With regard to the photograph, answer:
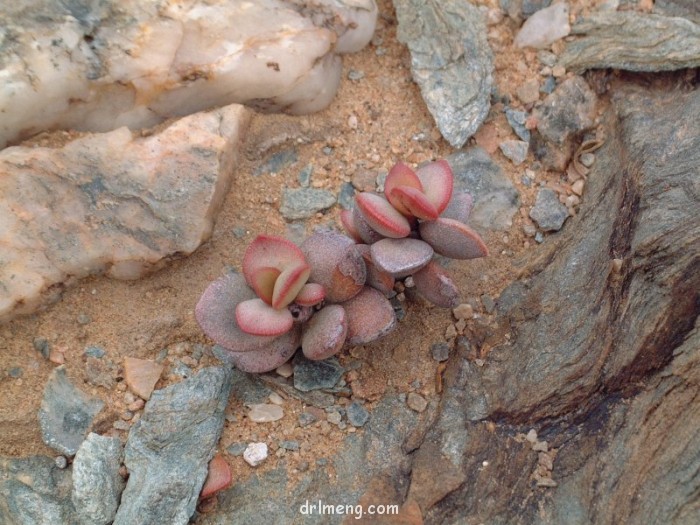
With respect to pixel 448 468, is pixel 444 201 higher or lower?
higher

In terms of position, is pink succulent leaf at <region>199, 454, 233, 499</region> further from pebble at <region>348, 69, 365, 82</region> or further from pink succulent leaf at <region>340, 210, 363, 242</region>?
pebble at <region>348, 69, 365, 82</region>

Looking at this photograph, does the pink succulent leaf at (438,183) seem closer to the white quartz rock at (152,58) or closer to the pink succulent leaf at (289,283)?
the pink succulent leaf at (289,283)

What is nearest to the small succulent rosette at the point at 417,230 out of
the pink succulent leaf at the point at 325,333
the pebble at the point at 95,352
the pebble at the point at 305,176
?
the pink succulent leaf at the point at 325,333

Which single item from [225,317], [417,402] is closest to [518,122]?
[417,402]

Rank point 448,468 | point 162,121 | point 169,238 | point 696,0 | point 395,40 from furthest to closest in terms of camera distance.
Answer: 1. point 395,40
2. point 696,0
3. point 162,121
4. point 169,238
5. point 448,468

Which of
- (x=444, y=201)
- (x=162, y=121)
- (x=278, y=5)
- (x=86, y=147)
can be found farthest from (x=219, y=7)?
(x=444, y=201)

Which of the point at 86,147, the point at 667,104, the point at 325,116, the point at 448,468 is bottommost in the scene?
the point at 448,468

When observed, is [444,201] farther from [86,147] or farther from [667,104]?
[86,147]

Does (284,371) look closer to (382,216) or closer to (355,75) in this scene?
(382,216)
